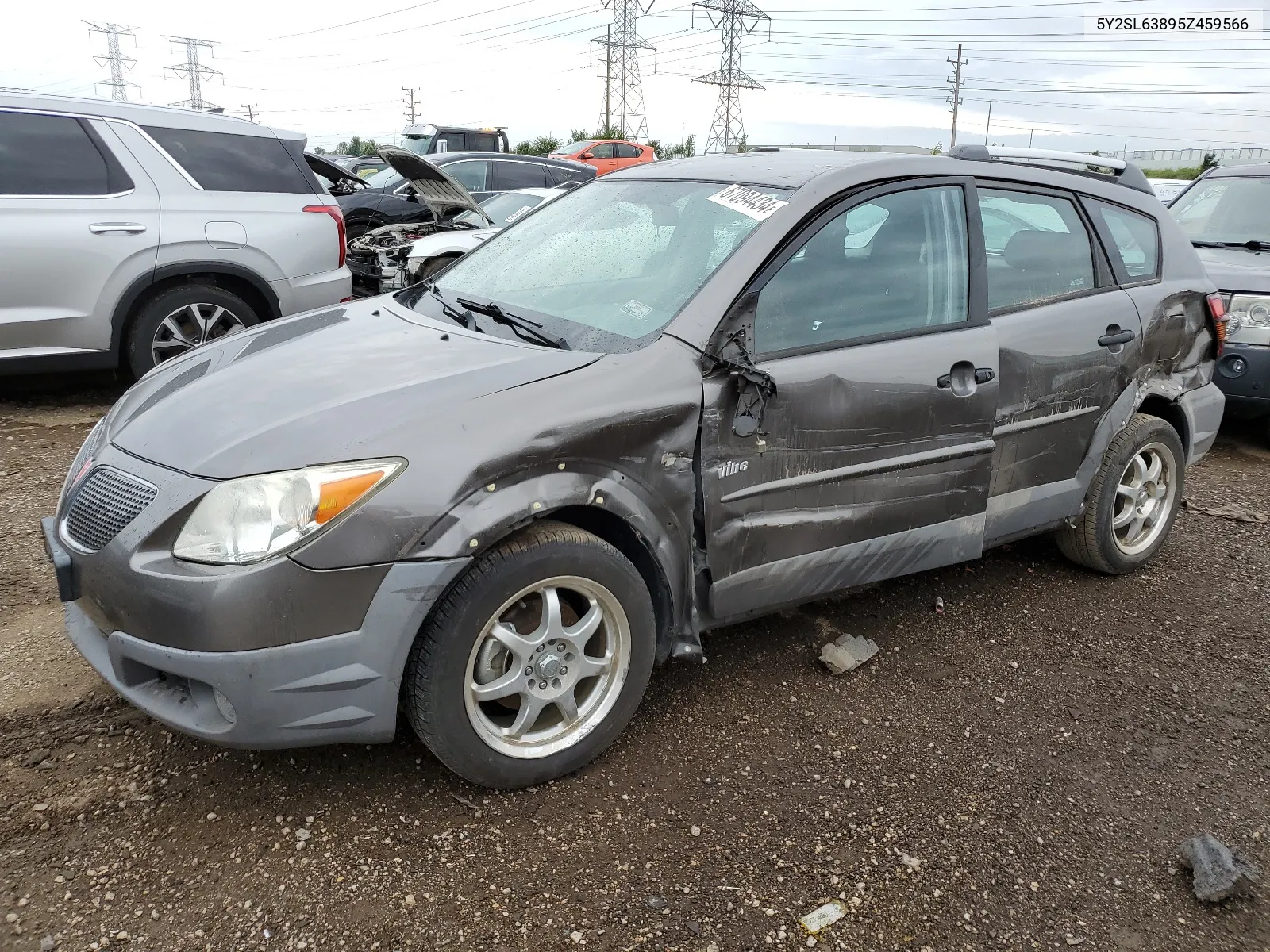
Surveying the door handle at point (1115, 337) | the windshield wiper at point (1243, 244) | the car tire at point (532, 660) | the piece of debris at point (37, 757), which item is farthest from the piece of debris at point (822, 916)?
the windshield wiper at point (1243, 244)

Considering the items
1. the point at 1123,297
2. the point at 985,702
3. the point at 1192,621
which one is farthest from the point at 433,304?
the point at 1192,621

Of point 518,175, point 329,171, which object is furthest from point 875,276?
point 518,175

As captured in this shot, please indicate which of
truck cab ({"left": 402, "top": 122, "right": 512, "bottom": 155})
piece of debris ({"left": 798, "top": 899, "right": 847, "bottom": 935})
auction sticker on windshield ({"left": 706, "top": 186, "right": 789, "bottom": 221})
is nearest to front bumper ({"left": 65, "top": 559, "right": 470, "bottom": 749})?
piece of debris ({"left": 798, "top": 899, "right": 847, "bottom": 935})

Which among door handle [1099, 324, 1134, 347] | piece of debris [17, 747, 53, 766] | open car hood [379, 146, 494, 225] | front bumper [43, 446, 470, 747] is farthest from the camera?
open car hood [379, 146, 494, 225]

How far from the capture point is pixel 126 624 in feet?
7.58

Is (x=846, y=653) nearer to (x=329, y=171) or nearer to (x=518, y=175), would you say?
(x=329, y=171)

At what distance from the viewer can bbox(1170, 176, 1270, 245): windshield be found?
6.90 m

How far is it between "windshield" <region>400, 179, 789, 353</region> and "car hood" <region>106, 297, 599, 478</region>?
259 mm

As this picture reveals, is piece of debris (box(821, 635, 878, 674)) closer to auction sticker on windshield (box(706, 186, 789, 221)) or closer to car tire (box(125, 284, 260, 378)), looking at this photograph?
auction sticker on windshield (box(706, 186, 789, 221))

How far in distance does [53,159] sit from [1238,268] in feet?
25.0

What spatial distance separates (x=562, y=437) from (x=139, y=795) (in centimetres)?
152

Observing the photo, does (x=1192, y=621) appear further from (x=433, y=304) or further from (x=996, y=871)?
(x=433, y=304)

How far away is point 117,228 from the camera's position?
18.5 feet

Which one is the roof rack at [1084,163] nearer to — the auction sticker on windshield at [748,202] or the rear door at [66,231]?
the auction sticker on windshield at [748,202]
